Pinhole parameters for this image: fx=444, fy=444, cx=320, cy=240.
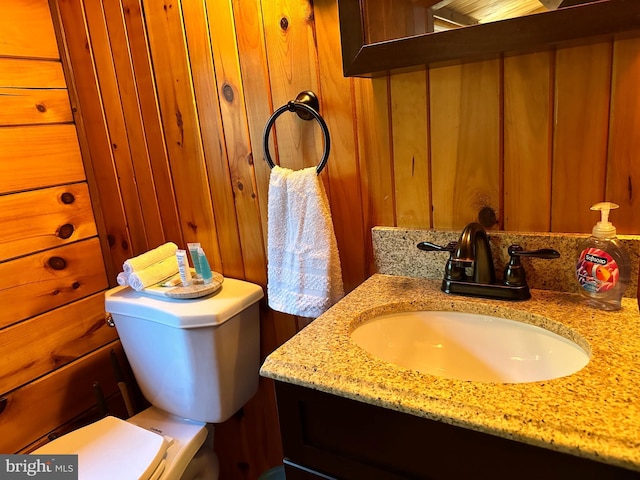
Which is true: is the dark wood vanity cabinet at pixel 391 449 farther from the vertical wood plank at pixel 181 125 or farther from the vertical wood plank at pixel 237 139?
the vertical wood plank at pixel 181 125

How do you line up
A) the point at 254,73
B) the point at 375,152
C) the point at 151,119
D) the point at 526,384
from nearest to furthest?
the point at 526,384
the point at 375,152
the point at 254,73
the point at 151,119

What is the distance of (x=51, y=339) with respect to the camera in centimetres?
139

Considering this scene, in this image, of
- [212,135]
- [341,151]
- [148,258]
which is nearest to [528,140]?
[341,151]

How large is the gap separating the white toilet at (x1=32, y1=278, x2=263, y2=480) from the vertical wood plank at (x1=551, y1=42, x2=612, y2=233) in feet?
2.59

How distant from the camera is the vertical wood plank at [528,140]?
80cm

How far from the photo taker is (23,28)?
1298 millimetres

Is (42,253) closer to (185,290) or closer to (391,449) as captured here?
(185,290)

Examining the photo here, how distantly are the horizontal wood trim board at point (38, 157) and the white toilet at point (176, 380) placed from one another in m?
0.43

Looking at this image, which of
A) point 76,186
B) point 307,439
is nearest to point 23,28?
point 76,186

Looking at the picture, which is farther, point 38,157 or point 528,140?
point 38,157

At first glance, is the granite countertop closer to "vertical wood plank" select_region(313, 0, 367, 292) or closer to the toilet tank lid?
"vertical wood plank" select_region(313, 0, 367, 292)

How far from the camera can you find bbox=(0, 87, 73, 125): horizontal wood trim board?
4.17 ft

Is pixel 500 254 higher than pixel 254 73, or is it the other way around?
pixel 254 73

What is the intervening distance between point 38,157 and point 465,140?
1238 mm
